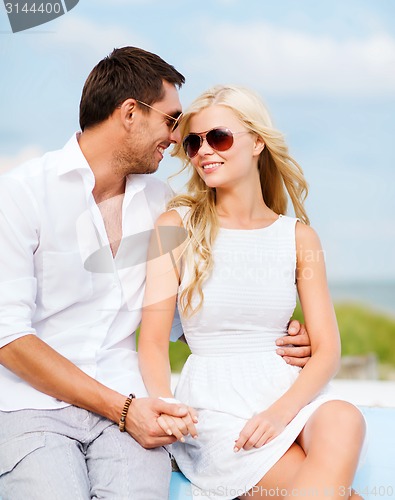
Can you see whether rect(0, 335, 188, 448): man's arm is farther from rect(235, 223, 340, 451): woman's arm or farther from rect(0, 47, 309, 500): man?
rect(235, 223, 340, 451): woman's arm

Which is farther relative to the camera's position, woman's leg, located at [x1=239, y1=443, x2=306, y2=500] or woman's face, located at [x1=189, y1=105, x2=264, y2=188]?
woman's face, located at [x1=189, y1=105, x2=264, y2=188]

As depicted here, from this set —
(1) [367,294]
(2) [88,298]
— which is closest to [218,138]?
(2) [88,298]

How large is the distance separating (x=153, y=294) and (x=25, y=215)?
1.61 ft

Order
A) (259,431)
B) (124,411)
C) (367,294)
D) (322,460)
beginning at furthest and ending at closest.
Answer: (367,294), (124,411), (259,431), (322,460)

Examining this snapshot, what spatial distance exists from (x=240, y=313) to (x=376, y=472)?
2.30 ft

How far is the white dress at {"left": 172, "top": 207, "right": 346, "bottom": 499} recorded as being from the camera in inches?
84.7

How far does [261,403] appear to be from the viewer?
2221mm

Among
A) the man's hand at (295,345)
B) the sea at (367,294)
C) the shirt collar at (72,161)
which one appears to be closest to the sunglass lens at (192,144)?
the shirt collar at (72,161)

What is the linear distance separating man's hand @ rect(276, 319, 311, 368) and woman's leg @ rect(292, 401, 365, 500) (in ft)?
0.90

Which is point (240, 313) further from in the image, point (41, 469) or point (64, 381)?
point (41, 469)

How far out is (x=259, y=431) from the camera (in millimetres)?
2037

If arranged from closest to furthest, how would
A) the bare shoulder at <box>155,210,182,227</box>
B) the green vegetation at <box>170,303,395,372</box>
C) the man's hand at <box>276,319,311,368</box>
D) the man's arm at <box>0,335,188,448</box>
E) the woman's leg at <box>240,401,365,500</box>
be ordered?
the woman's leg at <box>240,401,365,500</box>, the man's arm at <box>0,335,188,448</box>, the man's hand at <box>276,319,311,368</box>, the bare shoulder at <box>155,210,182,227</box>, the green vegetation at <box>170,303,395,372</box>

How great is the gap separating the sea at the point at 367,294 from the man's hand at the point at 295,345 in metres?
11.4

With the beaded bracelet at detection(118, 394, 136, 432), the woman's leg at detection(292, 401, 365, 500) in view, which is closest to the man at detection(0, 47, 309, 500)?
the beaded bracelet at detection(118, 394, 136, 432)
